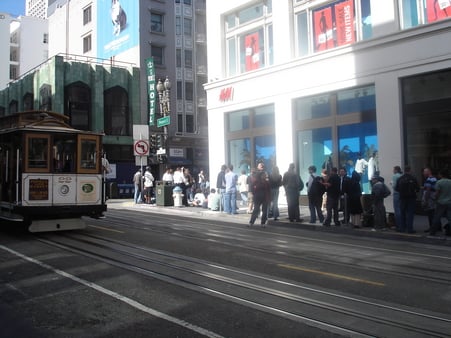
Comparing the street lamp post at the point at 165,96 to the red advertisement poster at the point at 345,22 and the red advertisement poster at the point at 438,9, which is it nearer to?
the red advertisement poster at the point at 345,22

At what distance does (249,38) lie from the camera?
75.4ft

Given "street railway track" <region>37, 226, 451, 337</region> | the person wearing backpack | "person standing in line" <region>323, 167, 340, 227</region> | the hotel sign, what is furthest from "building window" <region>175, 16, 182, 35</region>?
"street railway track" <region>37, 226, 451, 337</region>

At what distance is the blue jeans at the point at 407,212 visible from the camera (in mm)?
12148

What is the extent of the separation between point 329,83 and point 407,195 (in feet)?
26.0

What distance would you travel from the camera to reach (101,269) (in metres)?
7.78

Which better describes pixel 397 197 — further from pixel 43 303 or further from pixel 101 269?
pixel 43 303

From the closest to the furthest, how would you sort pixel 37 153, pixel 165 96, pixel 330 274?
pixel 330 274
pixel 37 153
pixel 165 96

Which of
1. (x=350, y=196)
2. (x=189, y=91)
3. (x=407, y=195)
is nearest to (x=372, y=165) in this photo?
(x=350, y=196)

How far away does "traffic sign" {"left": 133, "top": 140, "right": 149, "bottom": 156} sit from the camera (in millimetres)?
22337

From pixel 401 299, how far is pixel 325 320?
1479 millimetres

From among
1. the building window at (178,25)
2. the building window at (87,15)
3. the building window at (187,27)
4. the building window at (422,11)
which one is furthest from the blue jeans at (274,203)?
the building window at (87,15)

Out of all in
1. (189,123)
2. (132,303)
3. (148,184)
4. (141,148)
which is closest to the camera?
(132,303)

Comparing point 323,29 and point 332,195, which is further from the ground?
point 323,29

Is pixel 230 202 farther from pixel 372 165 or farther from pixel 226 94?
pixel 226 94
